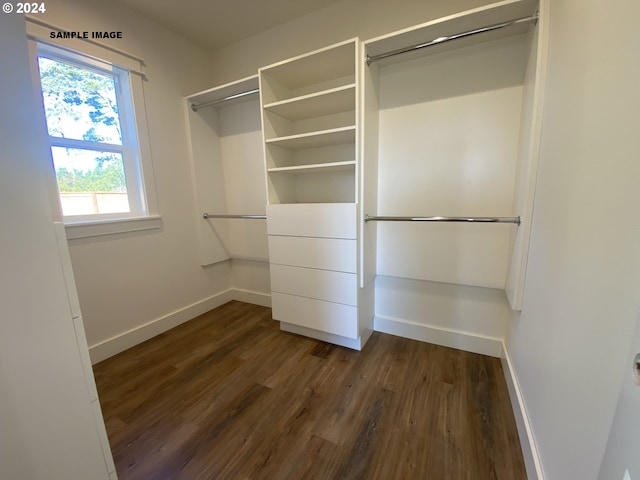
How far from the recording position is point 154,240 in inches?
89.5

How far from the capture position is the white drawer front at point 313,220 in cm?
178

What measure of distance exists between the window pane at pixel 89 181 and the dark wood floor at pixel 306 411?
1198 mm

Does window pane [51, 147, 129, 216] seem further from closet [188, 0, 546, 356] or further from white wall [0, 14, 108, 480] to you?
white wall [0, 14, 108, 480]

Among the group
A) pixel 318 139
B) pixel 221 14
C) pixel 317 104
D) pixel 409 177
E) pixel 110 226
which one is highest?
pixel 221 14

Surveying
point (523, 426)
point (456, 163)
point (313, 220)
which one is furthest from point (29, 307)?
point (456, 163)

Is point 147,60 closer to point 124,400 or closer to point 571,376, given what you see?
point 124,400

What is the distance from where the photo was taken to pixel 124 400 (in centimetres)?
157

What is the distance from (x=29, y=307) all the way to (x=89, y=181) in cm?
164

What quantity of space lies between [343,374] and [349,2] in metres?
2.79

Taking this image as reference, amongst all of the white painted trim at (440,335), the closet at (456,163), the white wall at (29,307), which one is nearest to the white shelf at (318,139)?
the closet at (456,163)

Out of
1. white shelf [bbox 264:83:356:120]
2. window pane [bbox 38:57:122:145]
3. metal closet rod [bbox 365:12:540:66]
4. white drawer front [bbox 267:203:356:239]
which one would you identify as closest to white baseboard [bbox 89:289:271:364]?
white drawer front [bbox 267:203:356:239]

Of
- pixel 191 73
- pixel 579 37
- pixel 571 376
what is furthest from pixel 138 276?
pixel 579 37

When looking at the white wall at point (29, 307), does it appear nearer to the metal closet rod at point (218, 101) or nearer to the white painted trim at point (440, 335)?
the metal closet rod at point (218, 101)

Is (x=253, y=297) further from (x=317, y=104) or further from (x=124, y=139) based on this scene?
(x=317, y=104)
